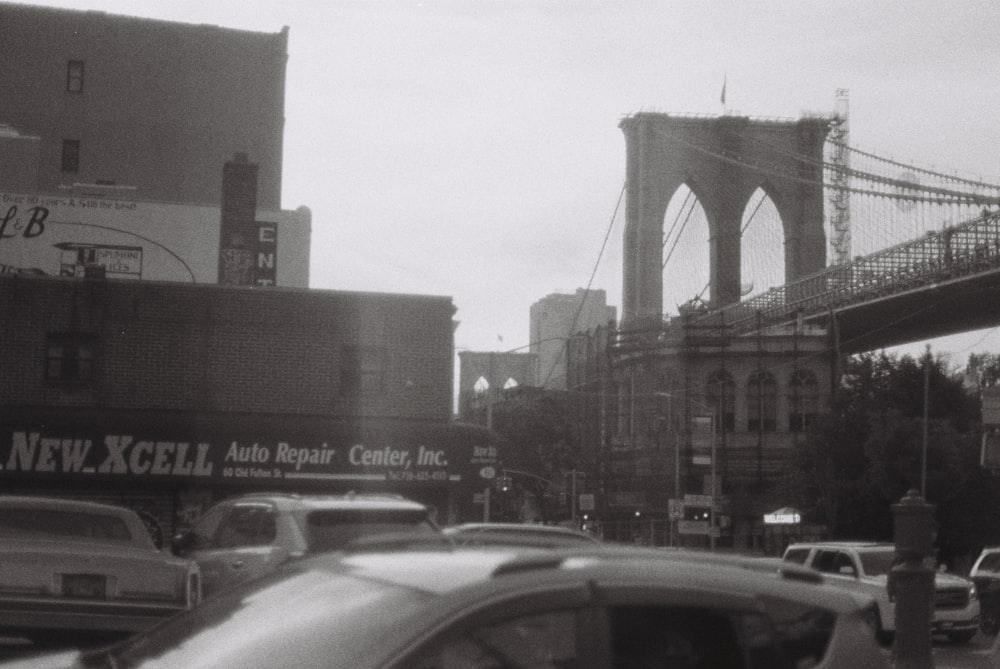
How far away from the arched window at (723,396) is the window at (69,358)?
47177 mm

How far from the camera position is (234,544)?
1440 centimetres

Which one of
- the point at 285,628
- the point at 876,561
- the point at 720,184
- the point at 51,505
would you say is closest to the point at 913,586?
the point at 51,505

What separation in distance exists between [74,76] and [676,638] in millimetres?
53634

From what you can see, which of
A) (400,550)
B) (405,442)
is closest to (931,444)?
(405,442)

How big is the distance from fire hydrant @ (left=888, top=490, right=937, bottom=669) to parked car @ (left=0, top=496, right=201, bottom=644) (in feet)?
22.4

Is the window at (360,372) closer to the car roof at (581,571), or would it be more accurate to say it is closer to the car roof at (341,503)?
the car roof at (341,503)

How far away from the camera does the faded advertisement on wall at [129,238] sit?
1704 inches

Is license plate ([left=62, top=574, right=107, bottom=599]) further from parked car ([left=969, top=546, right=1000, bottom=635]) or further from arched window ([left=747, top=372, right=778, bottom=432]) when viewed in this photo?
arched window ([left=747, top=372, right=778, bottom=432])

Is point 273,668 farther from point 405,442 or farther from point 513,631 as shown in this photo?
point 405,442

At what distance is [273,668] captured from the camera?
4.41 metres

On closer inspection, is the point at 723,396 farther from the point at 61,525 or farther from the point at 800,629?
the point at 800,629

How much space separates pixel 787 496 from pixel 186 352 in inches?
1318

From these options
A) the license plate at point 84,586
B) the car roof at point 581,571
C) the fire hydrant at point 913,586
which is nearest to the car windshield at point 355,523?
the license plate at point 84,586

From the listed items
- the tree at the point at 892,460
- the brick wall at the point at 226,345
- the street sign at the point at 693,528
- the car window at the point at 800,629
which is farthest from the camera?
the street sign at the point at 693,528
